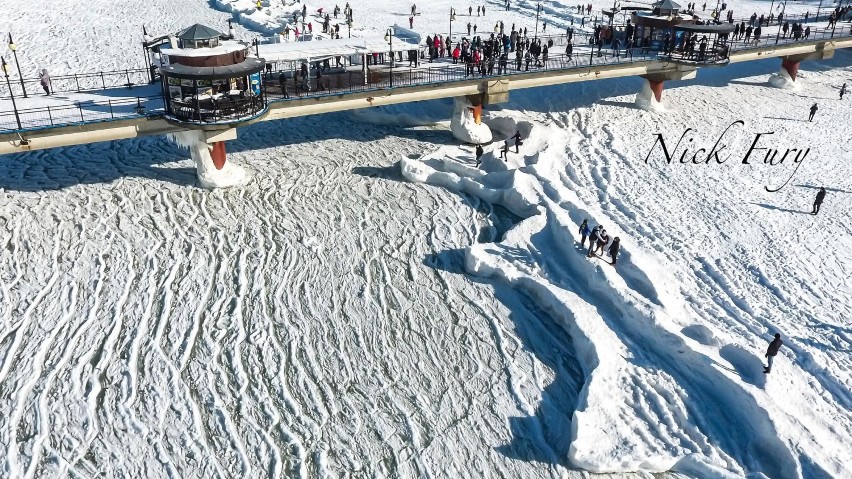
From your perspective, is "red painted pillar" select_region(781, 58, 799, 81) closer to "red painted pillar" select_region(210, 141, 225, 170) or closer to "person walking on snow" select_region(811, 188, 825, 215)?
"person walking on snow" select_region(811, 188, 825, 215)

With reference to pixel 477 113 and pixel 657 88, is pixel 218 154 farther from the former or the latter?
pixel 657 88

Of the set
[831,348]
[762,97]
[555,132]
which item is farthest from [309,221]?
[762,97]

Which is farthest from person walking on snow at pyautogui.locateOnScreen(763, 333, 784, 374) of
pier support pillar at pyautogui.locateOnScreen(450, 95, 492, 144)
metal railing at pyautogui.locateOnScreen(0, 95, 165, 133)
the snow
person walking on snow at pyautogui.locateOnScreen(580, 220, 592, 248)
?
metal railing at pyautogui.locateOnScreen(0, 95, 165, 133)

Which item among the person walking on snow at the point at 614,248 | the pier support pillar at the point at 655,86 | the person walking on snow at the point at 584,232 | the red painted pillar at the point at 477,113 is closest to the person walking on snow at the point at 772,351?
the person walking on snow at the point at 614,248

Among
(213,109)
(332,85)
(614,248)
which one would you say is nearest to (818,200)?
(614,248)

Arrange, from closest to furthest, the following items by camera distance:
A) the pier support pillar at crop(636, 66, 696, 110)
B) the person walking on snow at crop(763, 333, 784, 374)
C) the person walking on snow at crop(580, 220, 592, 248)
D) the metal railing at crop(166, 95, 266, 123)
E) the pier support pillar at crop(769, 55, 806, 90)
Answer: the person walking on snow at crop(763, 333, 784, 374) → the person walking on snow at crop(580, 220, 592, 248) → the metal railing at crop(166, 95, 266, 123) → the pier support pillar at crop(636, 66, 696, 110) → the pier support pillar at crop(769, 55, 806, 90)

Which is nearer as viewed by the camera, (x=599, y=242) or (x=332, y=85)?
(x=599, y=242)

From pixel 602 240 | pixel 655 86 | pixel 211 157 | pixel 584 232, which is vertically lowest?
pixel 584 232

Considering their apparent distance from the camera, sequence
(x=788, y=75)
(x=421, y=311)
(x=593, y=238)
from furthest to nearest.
→ (x=788, y=75) < (x=593, y=238) < (x=421, y=311)
